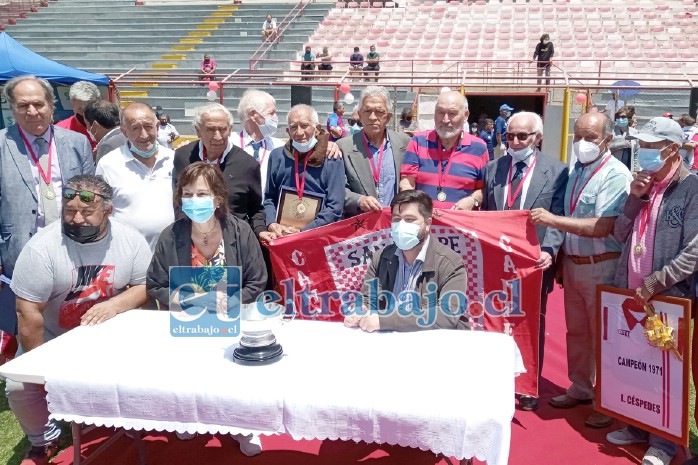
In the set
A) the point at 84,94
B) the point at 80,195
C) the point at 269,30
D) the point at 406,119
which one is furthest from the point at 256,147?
the point at 269,30

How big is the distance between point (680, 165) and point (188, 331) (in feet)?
8.66

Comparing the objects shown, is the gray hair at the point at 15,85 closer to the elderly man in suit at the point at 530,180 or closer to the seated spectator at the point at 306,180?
the seated spectator at the point at 306,180

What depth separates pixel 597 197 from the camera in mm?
3531

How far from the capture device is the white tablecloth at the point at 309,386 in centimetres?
223

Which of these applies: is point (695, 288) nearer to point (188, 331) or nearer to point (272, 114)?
point (188, 331)

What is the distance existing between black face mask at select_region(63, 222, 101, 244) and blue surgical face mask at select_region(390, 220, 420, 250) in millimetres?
1590

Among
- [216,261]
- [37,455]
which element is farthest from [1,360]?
[216,261]

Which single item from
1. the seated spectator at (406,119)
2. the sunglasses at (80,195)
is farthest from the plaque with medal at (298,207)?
the seated spectator at (406,119)

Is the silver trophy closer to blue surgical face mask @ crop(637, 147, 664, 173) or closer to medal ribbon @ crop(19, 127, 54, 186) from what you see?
medal ribbon @ crop(19, 127, 54, 186)

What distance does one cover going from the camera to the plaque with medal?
3.97 metres

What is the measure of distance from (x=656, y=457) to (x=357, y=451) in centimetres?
160

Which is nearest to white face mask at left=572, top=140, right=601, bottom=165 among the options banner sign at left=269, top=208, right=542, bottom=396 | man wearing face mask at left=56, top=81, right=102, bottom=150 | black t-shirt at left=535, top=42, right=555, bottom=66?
banner sign at left=269, top=208, right=542, bottom=396

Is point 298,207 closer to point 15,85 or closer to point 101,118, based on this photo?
point 15,85

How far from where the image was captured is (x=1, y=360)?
181 inches
